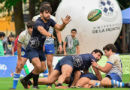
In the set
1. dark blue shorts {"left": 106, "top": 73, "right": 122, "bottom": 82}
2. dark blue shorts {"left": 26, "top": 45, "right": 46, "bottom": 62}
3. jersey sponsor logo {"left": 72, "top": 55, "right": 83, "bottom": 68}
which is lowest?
dark blue shorts {"left": 106, "top": 73, "right": 122, "bottom": 82}

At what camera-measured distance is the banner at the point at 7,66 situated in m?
19.3

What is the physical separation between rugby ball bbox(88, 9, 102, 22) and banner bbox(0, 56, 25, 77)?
11.4 ft

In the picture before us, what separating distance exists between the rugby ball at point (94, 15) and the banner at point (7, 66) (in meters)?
3.49

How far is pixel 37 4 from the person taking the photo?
35.2 m

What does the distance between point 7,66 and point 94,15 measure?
3.99 meters

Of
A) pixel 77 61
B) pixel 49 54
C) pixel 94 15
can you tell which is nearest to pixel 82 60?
pixel 77 61

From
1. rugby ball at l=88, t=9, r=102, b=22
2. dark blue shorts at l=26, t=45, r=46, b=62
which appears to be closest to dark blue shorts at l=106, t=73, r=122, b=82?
dark blue shorts at l=26, t=45, r=46, b=62

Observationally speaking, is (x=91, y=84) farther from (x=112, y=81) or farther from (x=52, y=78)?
(x=52, y=78)

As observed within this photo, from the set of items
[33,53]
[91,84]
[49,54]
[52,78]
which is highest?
[33,53]

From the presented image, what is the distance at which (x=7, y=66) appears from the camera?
763 inches

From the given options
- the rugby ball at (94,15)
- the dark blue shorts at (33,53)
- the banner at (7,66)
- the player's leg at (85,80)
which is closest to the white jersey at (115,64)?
the player's leg at (85,80)

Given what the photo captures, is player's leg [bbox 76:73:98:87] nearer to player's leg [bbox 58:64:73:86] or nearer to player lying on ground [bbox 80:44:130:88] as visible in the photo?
player lying on ground [bbox 80:44:130:88]

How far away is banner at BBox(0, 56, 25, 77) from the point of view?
19.3 meters

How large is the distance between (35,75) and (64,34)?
9.17 metres
